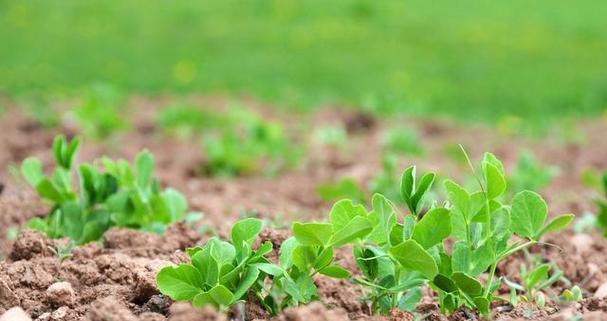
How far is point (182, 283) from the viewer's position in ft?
6.80

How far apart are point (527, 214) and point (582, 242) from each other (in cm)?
104

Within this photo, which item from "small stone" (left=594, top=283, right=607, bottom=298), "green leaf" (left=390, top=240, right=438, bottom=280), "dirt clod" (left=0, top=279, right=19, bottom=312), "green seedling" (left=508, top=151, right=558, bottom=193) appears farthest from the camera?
"green seedling" (left=508, top=151, right=558, bottom=193)

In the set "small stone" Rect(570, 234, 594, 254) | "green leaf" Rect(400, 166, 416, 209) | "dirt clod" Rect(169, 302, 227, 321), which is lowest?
"small stone" Rect(570, 234, 594, 254)

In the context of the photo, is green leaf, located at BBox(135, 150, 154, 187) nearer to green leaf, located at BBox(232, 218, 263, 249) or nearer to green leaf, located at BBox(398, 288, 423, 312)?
green leaf, located at BBox(232, 218, 263, 249)

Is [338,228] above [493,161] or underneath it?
underneath

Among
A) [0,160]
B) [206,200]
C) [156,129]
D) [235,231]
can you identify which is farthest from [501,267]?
[156,129]

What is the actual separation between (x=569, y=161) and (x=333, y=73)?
480cm

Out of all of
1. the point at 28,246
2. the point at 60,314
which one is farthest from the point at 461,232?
the point at 28,246

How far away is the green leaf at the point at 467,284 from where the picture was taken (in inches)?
80.4

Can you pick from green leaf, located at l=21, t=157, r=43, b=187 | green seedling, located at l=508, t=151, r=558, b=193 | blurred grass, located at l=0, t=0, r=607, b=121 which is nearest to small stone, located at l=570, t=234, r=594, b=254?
green seedling, located at l=508, t=151, r=558, b=193

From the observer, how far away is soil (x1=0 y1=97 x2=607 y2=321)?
7.11ft

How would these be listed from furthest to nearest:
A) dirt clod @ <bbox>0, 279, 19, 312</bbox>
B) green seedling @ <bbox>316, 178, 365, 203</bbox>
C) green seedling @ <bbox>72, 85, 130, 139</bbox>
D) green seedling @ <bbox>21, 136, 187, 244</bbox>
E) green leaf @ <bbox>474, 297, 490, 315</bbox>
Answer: green seedling @ <bbox>72, 85, 130, 139</bbox> < green seedling @ <bbox>316, 178, 365, 203</bbox> < green seedling @ <bbox>21, 136, 187, 244</bbox> < dirt clod @ <bbox>0, 279, 19, 312</bbox> < green leaf @ <bbox>474, 297, 490, 315</bbox>

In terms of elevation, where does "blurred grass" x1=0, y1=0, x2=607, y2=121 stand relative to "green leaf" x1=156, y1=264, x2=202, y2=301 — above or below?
below

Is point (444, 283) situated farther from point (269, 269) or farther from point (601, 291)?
point (601, 291)
